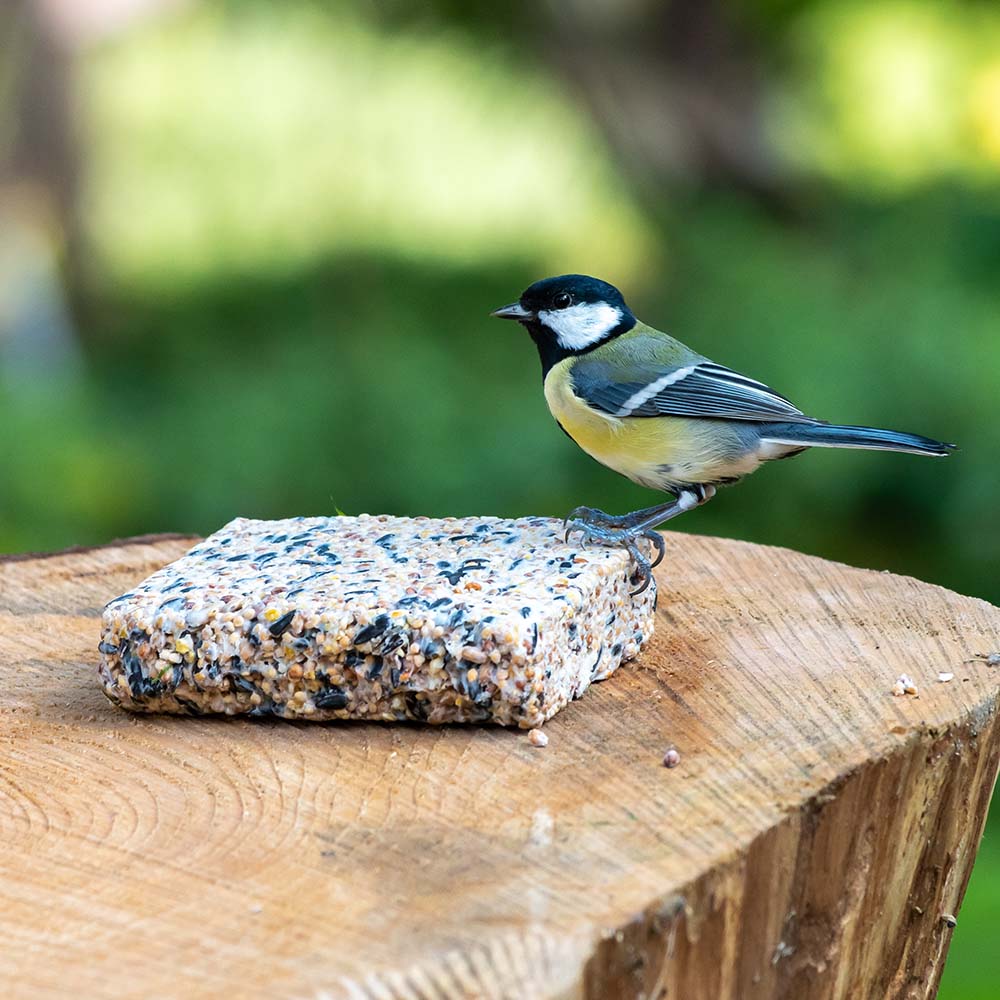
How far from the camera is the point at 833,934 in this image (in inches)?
78.6

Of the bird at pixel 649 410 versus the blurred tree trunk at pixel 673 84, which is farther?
the blurred tree trunk at pixel 673 84

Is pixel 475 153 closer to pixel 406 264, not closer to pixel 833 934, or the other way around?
pixel 406 264

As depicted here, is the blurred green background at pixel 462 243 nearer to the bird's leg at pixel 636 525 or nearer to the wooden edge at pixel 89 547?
the wooden edge at pixel 89 547

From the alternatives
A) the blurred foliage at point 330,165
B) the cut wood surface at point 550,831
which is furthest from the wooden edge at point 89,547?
the blurred foliage at point 330,165

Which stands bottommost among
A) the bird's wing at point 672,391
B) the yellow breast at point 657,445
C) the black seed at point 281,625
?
the black seed at point 281,625

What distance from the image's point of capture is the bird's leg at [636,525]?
255cm

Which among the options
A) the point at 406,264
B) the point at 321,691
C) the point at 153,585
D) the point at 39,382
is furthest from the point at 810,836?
the point at 406,264

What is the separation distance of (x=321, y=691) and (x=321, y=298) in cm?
623

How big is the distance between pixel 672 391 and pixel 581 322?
0.28 metres

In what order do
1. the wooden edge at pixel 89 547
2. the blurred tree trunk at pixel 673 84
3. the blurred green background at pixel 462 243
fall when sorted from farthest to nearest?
the blurred tree trunk at pixel 673 84
the blurred green background at pixel 462 243
the wooden edge at pixel 89 547

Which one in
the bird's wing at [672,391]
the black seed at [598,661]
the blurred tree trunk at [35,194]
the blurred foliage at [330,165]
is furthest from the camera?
the blurred foliage at [330,165]

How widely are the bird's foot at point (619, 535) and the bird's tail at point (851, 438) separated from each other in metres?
0.34

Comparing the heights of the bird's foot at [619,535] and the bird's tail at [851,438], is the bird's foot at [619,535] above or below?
below

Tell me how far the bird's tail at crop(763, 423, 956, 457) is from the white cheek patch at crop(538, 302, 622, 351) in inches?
17.6
